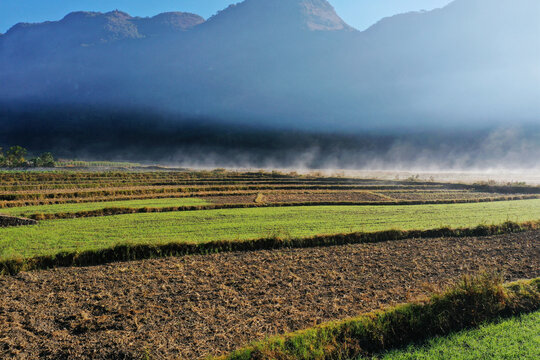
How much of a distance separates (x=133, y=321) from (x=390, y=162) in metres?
Answer: 162

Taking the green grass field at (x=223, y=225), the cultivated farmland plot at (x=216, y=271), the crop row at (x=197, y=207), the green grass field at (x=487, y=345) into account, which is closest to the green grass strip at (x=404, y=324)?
the cultivated farmland plot at (x=216, y=271)

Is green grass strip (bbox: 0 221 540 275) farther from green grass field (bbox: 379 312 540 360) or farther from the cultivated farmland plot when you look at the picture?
green grass field (bbox: 379 312 540 360)

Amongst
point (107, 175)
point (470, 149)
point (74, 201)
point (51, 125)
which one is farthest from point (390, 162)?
point (51, 125)

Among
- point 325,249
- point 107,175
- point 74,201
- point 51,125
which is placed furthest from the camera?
point 51,125

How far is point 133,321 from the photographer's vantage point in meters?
8.86

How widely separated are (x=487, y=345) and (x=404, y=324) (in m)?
1.76

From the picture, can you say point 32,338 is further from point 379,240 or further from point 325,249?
point 379,240

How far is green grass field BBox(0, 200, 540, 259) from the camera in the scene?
1525cm

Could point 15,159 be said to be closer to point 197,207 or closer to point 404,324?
point 197,207

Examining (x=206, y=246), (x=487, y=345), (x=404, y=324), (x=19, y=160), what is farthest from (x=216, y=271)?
(x=19, y=160)

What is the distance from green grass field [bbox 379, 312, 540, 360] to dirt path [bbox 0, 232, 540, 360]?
2181 millimetres

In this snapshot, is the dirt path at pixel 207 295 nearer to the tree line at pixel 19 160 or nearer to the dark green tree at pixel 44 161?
the tree line at pixel 19 160

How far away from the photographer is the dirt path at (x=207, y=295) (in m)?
8.02

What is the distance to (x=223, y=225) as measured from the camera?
19.4m
